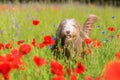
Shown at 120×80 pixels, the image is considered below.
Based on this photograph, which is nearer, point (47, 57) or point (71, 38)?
point (71, 38)

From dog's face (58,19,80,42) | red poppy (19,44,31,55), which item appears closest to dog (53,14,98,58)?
dog's face (58,19,80,42)

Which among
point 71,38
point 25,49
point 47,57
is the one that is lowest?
point 47,57

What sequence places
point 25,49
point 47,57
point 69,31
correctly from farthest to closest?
point 47,57 → point 69,31 → point 25,49

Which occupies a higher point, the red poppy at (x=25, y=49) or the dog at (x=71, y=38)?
the red poppy at (x=25, y=49)

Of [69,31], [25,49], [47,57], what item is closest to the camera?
[25,49]

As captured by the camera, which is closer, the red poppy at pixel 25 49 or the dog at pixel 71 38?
the red poppy at pixel 25 49

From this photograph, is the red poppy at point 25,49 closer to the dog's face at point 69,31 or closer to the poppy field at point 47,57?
the poppy field at point 47,57

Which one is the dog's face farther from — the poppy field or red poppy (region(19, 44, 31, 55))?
red poppy (region(19, 44, 31, 55))

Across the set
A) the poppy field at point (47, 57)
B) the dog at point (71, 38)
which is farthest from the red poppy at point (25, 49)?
the dog at point (71, 38)

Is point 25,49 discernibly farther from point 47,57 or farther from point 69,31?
point 47,57

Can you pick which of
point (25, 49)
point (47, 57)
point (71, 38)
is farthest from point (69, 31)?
point (25, 49)

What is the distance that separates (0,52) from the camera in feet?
10.9

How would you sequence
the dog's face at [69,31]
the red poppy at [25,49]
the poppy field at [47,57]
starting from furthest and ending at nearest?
the dog's face at [69,31]
the red poppy at [25,49]
the poppy field at [47,57]

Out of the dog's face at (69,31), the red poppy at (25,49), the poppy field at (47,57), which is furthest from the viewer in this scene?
the dog's face at (69,31)
